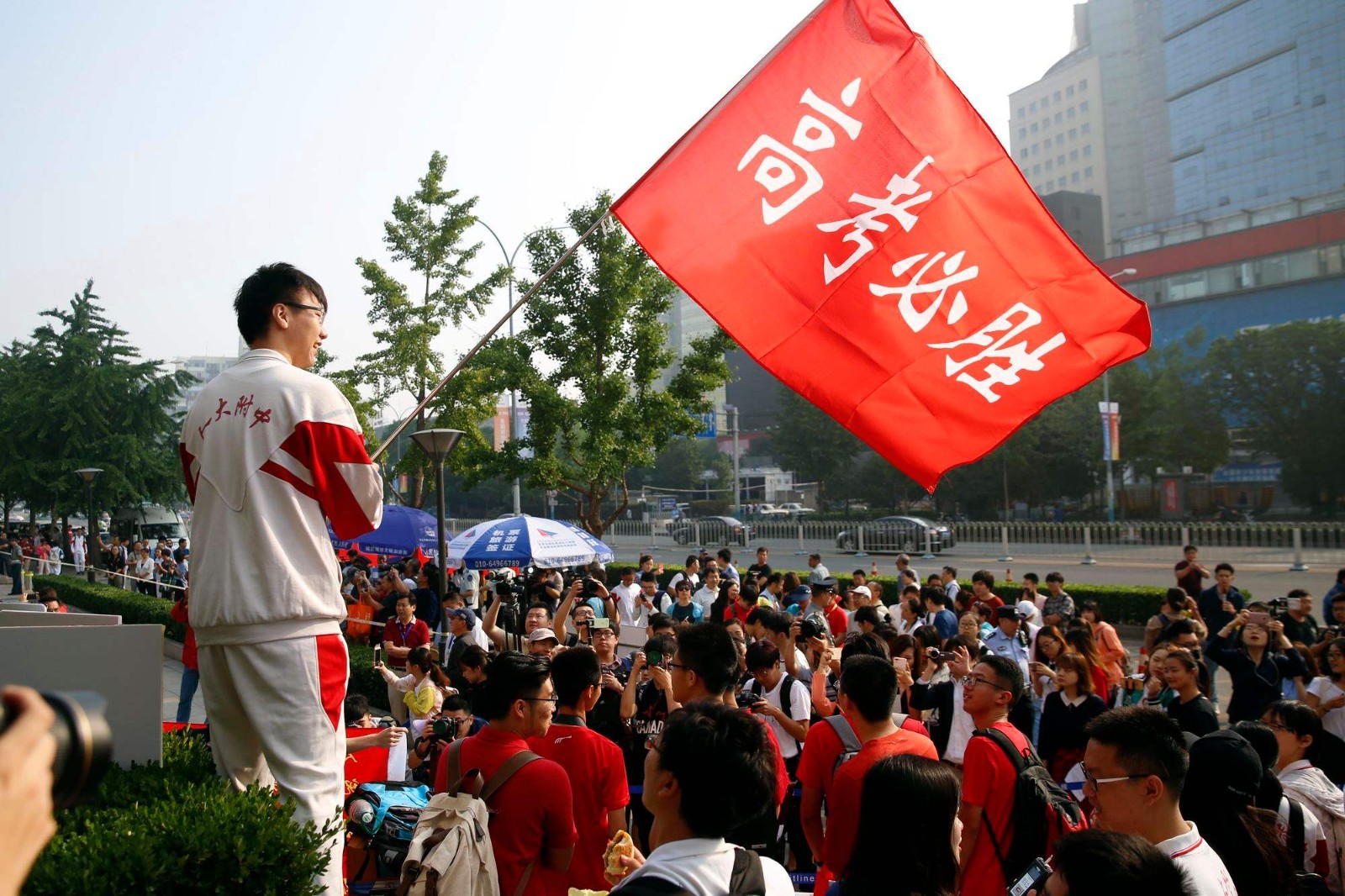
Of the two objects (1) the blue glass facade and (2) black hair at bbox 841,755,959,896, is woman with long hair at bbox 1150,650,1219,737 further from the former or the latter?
(1) the blue glass facade

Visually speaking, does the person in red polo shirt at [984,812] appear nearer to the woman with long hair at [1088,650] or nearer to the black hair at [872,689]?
the black hair at [872,689]

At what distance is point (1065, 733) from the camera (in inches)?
247

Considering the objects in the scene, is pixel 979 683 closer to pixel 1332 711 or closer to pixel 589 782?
pixel 589 782

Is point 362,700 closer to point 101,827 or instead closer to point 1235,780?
point 101,827

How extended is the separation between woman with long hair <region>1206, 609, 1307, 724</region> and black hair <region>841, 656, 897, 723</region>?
493 centimetres

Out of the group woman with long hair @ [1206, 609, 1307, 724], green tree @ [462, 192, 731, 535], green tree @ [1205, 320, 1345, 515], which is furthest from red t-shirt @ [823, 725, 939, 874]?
green tree @ [1205, 320, 1345, 515]

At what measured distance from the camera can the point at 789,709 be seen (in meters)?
6.13

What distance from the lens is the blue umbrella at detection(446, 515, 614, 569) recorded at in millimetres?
13914

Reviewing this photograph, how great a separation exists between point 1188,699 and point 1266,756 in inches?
50.9

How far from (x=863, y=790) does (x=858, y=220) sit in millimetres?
3373

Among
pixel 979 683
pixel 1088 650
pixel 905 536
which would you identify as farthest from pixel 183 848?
pixel 905 536

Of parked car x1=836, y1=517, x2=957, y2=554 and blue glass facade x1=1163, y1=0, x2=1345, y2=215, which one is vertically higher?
A: blue glass facade x1=1163, y1=0, x2=1345, y2=215

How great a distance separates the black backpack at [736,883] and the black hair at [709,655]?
2.34m

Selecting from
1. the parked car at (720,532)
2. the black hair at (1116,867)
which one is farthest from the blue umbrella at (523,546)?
the parked car at (720,532)
